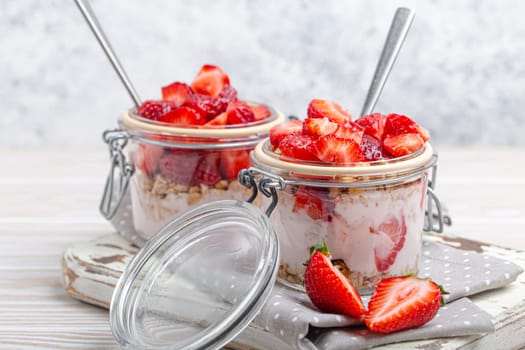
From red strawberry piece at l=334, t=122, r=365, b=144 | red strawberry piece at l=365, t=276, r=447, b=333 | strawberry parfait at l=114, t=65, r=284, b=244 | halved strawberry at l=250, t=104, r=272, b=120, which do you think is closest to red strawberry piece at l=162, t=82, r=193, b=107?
strawberry parfait at l=114, t=65, r=284, b=244

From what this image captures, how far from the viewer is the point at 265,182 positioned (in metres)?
1.01

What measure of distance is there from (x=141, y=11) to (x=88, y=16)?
93cm

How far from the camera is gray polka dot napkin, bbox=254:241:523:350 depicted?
3.01ft

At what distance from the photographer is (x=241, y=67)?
2.24 metres

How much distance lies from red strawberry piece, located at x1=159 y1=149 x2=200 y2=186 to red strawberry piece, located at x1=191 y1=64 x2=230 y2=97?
137 mm

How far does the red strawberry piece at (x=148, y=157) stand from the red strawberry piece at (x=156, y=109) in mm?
46

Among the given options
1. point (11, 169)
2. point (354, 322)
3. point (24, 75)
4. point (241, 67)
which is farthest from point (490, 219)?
point (24, 75)

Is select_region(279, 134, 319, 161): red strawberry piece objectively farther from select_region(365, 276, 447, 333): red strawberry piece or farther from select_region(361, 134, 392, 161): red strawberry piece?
select_region(365, 276, 447, 333): red strawberry piece

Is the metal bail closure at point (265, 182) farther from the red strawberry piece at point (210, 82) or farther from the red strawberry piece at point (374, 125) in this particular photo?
the red strawberry piece at point (210, 82)

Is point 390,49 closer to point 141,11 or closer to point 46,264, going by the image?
point 46,264

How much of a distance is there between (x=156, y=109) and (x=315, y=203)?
0.36 metres

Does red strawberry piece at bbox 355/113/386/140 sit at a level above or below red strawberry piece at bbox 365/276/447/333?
above

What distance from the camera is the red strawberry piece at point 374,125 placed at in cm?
105

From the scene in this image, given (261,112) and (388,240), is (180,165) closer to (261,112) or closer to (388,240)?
(261,112)
